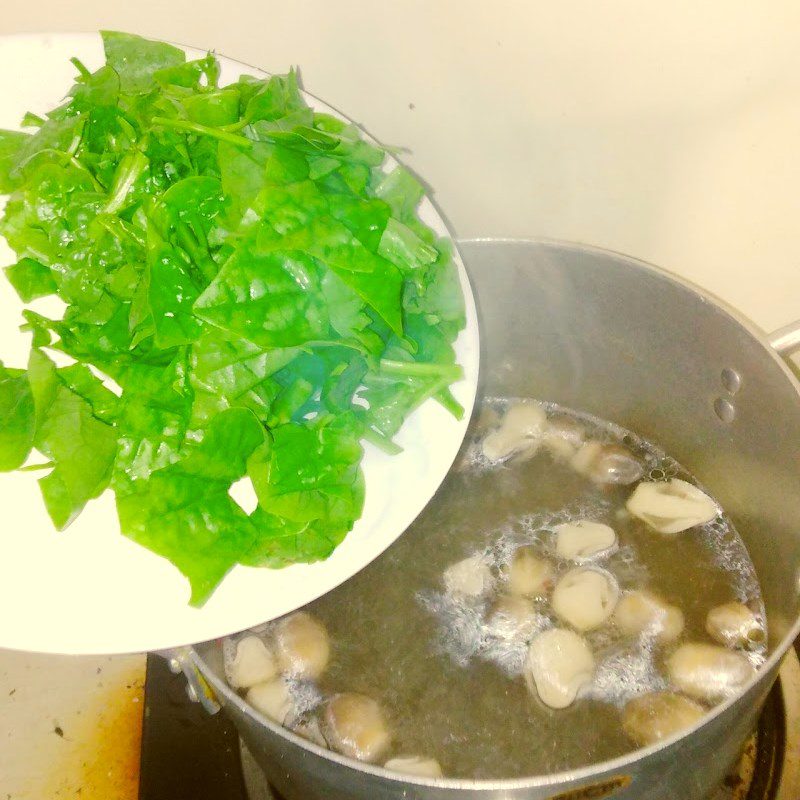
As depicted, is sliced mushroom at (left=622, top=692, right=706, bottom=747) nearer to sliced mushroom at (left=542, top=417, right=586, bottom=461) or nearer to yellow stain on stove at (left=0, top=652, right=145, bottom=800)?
sliced mushroom at (left=542, top=417, right=586, bottom=461)

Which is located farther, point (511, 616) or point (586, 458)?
point (586, 458)

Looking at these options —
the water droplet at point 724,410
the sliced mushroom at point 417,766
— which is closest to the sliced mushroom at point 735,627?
the water droplet at point 724,410

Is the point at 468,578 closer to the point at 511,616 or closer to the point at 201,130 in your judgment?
the point at 511,616

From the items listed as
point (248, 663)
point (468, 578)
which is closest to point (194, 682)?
point (248, 663)

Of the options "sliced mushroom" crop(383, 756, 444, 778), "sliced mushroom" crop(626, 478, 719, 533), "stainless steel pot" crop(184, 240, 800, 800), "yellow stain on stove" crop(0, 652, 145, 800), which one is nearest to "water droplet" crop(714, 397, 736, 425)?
"stainless steel pot" crop(184, 240, 800, 800)

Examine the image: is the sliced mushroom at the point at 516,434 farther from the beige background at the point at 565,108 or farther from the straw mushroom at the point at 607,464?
the beige background at the point at 565,108

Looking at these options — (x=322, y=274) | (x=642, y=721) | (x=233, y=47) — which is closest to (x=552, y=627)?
(x=642, y=721)
